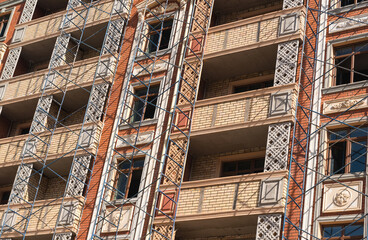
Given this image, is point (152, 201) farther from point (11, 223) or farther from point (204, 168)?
point (11, 223)

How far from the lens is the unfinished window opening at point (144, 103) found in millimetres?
26384

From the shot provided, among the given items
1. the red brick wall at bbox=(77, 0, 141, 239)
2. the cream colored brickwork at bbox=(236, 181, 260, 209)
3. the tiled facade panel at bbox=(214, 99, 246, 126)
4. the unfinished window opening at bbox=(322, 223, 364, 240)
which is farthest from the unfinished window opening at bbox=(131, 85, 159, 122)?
the unfinished window opening at bbox=(322, 223, 364, 240)

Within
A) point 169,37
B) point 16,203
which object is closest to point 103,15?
point 169,37

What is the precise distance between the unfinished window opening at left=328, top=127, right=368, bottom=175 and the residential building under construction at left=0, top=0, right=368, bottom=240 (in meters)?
0.04

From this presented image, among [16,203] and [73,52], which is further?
[73,52]

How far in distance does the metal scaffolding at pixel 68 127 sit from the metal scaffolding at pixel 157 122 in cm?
100

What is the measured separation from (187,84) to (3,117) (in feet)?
35.8

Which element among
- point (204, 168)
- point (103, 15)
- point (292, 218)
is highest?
point (103, 15)

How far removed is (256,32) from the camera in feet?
82.0

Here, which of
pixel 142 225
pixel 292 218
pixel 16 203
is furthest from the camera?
pixel 16 203

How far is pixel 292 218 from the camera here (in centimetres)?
2053

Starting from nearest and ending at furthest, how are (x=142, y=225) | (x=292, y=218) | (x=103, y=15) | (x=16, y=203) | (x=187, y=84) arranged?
(x=292, y=218) < (x=142, y=225) < (x=187, y=84) < (x=16, y=203) < (x=103, y=15)

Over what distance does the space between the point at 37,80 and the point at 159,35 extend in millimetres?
6524

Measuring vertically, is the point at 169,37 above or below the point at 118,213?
above
